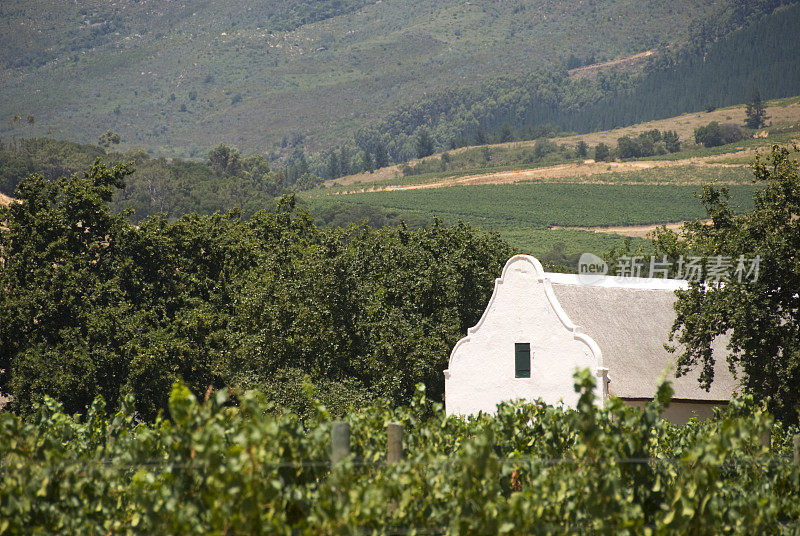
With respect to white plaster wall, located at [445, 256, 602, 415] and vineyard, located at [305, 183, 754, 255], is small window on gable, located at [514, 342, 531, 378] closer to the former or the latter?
white plaster wall, located at [445, 256, 602, 415]

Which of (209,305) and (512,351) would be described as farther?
(209,305)

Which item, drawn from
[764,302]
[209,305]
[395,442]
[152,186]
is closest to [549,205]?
[152,186]

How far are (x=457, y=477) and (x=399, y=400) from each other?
2456 centimetres

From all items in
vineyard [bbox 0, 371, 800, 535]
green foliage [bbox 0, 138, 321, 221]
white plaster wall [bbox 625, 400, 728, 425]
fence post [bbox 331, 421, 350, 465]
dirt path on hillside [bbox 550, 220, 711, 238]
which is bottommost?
white plaster wall [bbox 625, 400, 728, 425]

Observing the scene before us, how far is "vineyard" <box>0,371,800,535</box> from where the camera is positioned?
38.4 ft

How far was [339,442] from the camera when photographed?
12.7m

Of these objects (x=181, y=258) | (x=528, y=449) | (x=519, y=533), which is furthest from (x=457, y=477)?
(x=181, y=258)

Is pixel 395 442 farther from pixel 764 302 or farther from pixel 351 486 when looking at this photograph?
pixel 764 302

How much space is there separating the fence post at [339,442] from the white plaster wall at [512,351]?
19.7 metres

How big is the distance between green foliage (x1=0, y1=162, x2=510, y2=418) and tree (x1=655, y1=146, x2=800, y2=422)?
11.7 m

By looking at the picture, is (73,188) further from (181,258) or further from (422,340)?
(422,340)

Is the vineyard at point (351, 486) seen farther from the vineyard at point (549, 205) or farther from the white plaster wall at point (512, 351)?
the vineyard at point (549, 205)

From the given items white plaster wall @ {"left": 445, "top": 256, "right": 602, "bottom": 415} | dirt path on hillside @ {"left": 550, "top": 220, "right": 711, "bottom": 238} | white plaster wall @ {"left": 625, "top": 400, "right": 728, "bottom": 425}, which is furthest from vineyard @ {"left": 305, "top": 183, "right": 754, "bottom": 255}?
white plaster wall @ {"left": 445, "top": 256, "right": 602, "bottom": 415}

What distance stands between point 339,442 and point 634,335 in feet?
81.4
